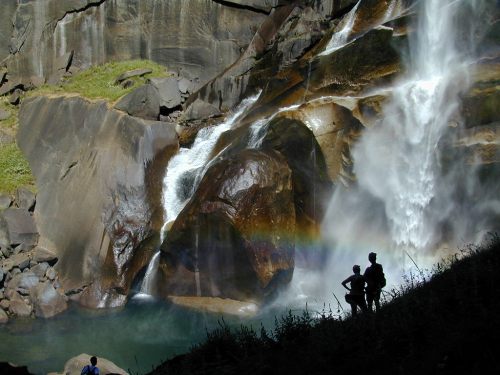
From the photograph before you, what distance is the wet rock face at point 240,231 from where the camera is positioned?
1470cm

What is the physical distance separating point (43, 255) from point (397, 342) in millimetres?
14991

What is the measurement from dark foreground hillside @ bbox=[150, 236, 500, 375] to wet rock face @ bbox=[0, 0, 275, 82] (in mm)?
21236

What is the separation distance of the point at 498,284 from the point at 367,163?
1010cm

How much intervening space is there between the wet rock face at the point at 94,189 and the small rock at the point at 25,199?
0.30 meters

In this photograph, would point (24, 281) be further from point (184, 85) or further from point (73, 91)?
point (184, 85)

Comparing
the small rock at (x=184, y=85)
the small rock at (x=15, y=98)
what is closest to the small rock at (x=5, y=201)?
the small rock at (x=15, y=98)

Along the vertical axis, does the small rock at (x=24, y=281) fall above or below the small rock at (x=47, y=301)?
above

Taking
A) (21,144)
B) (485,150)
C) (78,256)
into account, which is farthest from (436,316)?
(21,144)

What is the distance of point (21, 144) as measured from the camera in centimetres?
2331

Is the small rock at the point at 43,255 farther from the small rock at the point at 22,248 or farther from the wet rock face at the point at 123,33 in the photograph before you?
the wet rock face at the point at 123,33

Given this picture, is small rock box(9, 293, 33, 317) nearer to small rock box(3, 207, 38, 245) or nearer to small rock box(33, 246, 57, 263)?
small rock box(33, 246, 57, 263)

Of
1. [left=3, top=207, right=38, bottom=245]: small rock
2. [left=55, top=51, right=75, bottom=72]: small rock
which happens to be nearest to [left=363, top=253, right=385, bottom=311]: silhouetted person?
[left=3, top=207, right=38, bottom=245]: small rock

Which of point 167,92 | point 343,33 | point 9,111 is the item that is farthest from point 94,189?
point 343,33

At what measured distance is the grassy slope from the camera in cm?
2102
